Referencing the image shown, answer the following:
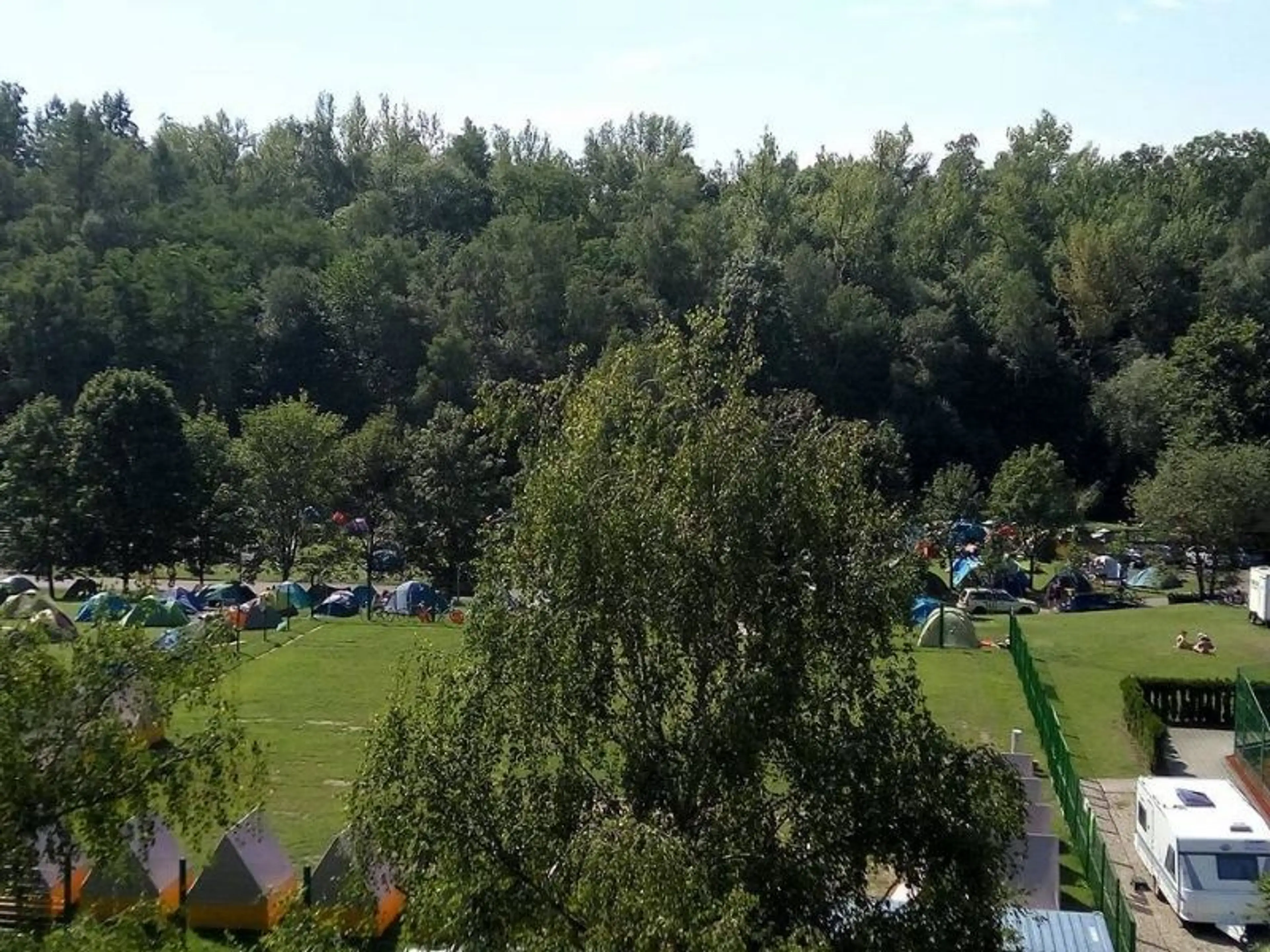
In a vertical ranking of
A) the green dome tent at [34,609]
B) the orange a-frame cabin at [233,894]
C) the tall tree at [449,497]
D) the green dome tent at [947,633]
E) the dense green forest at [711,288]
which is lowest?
the green dome tent at [947,633]

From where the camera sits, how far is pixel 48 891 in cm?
1284

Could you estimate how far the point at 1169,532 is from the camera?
37.9m

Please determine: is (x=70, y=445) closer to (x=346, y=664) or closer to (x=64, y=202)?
(x=346, y=664)

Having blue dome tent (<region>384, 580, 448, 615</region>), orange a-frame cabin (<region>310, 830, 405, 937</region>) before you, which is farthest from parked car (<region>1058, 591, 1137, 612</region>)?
orange a-frame cabin (<region>310, 830, 405, 937</region>)

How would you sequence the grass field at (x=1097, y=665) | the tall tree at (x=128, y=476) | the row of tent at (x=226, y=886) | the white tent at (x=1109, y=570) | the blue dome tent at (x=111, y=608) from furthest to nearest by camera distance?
1. the white tent at (x=1109, y=570)
2. the tall tree at (x=128, y=476)
3. the grass field at (x=1097, y=665)
4. the row of tent at (x=226, y=886)
5. the blue dome tent at (x=111, y=608)

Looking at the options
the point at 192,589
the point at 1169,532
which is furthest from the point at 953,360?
the point at 192,589

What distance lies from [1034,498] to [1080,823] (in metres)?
26.0

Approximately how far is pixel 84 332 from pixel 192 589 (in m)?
24.7

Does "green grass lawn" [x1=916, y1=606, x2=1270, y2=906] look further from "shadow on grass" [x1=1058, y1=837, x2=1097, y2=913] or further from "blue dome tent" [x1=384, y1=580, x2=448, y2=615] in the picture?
"blue dome tent" [x1=384, y1=580, x2=448, y2=615]

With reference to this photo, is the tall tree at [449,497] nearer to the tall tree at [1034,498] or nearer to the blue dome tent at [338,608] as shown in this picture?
the blue dome tent at [338,608]

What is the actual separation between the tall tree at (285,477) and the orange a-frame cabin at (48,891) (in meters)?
24.0

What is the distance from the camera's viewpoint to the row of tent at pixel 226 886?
1377 cm

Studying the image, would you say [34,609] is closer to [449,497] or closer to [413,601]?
[413,601]

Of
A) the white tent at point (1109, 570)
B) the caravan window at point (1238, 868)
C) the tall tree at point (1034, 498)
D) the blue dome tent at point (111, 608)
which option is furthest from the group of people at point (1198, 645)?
the blue dome tent at point (111, 608)
